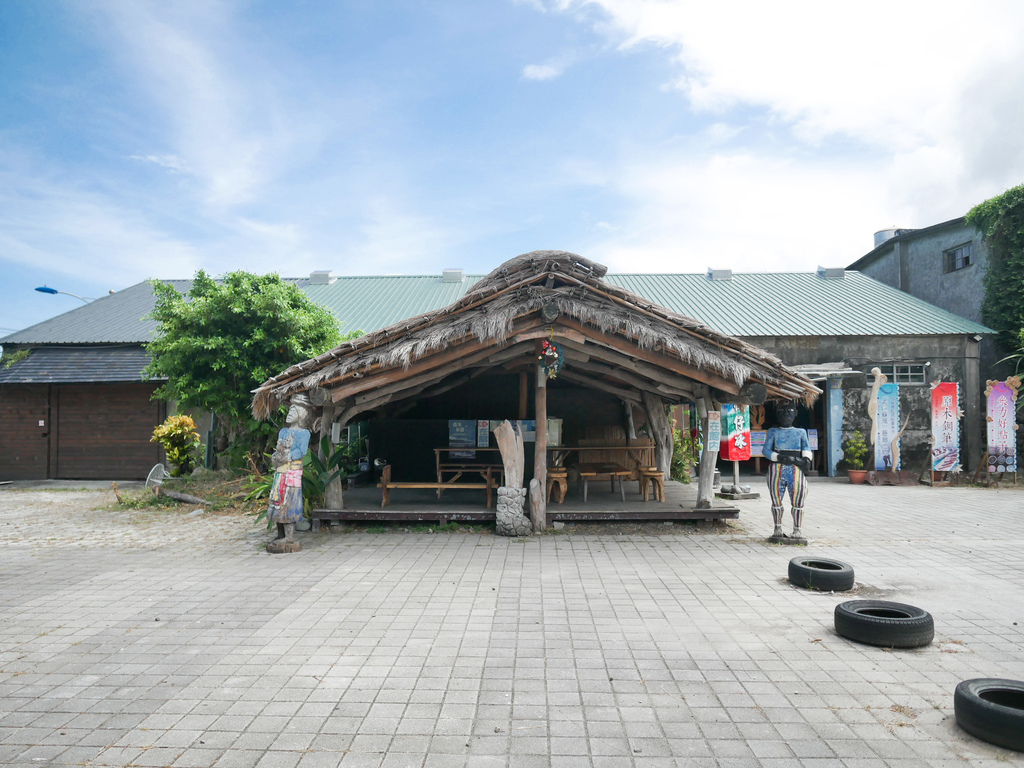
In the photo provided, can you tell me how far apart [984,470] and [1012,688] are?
15.1 meters

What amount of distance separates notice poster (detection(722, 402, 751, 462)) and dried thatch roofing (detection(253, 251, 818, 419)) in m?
5.24

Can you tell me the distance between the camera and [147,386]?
15.4 metres

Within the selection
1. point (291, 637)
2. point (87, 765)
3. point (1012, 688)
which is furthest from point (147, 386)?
point (1012, 688)

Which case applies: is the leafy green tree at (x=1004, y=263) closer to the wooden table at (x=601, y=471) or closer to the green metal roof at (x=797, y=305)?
the green metal roof at (x=797, y=305)

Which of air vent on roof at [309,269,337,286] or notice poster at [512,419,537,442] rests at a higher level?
air vent on roof at [309,269,337,286]

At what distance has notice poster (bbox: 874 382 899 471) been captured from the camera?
15180 millimetres

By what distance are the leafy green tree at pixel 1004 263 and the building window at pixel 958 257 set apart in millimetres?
1087

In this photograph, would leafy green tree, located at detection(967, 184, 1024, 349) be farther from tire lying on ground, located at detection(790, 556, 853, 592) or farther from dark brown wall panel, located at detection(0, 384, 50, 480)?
dark brown wall panel, located at detection(0, 384, 50, 480)

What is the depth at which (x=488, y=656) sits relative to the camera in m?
4.14

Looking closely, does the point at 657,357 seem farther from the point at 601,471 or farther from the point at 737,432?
the point at 737,432

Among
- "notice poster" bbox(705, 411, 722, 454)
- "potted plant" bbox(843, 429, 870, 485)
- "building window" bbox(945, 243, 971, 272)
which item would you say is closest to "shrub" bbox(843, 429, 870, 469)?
"potted plant" bbox(843, 429, 870, 485)

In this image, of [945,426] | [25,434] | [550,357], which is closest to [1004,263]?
[945,426]

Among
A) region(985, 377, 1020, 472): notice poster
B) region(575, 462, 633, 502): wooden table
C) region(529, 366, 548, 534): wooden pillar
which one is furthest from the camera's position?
region(985, 377, 1020, 472): notice poster

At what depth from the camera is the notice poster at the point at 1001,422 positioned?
14227 mm
